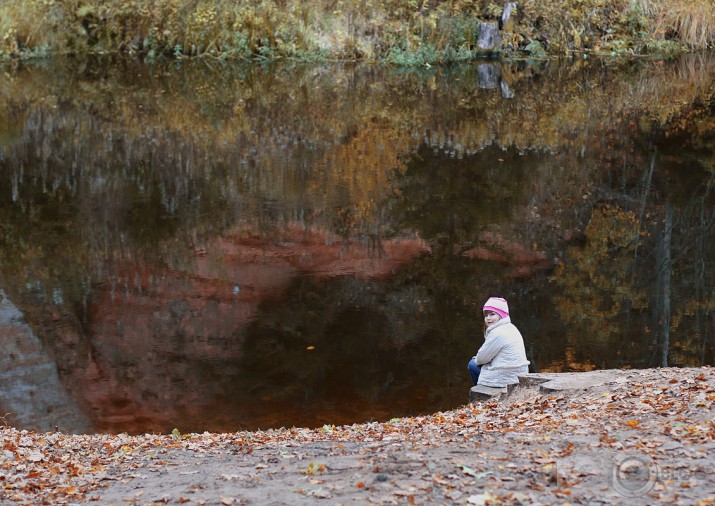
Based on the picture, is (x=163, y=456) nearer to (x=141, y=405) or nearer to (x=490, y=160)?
(x=141, y=405)

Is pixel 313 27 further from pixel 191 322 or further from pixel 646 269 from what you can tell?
pixel 191 322

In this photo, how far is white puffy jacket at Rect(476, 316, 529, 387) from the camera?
8930mm

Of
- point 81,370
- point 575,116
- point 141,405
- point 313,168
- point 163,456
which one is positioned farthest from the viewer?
point 575,116

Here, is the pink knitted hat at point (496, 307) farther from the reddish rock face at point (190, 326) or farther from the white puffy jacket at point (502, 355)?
the reddish rock face at point (190, 326)

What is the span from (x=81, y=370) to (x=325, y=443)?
4.99m

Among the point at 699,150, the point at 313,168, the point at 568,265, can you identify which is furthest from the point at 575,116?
the point at 568,265

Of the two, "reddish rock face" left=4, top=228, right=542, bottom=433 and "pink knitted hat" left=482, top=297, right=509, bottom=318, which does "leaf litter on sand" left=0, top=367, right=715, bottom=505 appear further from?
"reddish rock face" left=4, top=228, right=542, bottom=433

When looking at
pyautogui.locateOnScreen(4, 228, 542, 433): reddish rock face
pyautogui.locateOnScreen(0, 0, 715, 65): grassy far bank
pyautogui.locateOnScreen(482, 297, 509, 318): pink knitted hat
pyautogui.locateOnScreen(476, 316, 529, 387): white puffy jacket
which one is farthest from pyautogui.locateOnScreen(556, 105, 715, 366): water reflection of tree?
pyautogui.locateOnScreen(0, 0, 715, 65): grassy far bank

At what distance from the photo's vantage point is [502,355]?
9.11 metres

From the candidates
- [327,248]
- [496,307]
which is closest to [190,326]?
[327,248]

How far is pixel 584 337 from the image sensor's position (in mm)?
12453

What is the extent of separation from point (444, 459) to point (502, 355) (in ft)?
10.3

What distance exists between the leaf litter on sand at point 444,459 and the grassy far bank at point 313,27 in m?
28.9

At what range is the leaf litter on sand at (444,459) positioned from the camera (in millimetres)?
5504
